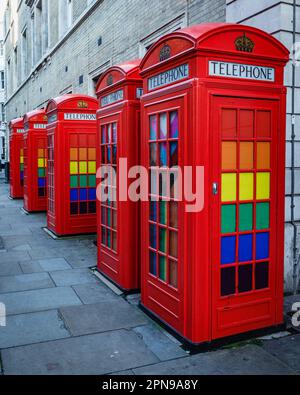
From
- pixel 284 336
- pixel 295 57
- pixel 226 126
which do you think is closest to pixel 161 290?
pixel 284 336

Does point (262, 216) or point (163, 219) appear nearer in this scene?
point (262, 216)

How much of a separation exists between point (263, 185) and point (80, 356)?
240cm

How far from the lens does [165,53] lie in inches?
179

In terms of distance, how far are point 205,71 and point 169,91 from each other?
494mm

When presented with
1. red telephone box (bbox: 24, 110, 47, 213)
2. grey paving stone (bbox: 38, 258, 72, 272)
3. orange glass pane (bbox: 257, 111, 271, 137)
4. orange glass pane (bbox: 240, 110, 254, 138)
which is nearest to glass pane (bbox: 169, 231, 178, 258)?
orange glass pane (bbox: 240, 110, 254, 138)

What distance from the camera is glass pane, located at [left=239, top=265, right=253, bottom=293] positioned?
440 cm

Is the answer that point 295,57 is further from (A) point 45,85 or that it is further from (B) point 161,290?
(A) point 45,85

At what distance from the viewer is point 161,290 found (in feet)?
15.6

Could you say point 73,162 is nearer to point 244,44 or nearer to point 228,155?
point 228,155

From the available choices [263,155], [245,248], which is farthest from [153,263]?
[263,155]

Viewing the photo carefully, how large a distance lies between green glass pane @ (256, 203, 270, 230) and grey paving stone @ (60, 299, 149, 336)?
1.63 meters

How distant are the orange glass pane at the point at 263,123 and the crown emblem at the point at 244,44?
61 centimetres

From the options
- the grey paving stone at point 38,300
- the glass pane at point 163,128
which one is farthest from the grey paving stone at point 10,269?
the glass pane at point 163,128

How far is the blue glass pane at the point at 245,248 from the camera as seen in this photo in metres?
4.39
